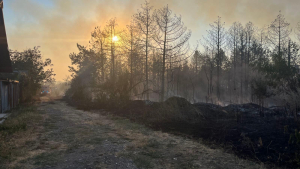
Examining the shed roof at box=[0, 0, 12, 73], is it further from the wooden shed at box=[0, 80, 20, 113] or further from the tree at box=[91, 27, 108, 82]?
the tree at box=[91, 27, 108, 82]

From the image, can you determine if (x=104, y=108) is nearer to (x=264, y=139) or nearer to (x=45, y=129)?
(x=45, y=129)

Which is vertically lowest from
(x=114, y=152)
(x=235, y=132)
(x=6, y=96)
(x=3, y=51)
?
(x=114, y=152)

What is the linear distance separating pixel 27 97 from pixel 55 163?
2050 cm

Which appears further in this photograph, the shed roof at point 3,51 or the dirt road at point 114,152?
the shed roof at point 3,51

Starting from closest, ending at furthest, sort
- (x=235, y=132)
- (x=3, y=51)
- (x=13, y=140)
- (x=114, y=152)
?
(x=114, y=152), (x=13, y=140), (x=235, y=132), (x=3, y=51)

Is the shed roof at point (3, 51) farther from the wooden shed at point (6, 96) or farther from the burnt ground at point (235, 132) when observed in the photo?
the burnt ground at point (235, 132)

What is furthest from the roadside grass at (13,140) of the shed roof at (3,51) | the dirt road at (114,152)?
the shed roof at (3,51)

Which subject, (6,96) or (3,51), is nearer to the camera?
(3,51)

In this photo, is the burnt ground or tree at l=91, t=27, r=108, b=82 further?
tree at l=91, t=27, r=108, b=82

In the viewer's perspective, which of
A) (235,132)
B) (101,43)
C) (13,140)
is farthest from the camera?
(101,43)

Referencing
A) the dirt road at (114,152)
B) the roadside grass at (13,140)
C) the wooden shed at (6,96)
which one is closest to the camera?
the dirt road at (114,152)

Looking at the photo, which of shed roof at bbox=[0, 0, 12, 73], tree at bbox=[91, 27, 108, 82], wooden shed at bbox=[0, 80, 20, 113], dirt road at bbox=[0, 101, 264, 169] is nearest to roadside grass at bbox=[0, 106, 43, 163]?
dirt road at bbox=[0, 101, 264, 169]

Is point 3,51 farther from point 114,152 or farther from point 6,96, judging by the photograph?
point 114,152

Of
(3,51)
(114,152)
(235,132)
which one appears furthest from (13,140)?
(3,51)
